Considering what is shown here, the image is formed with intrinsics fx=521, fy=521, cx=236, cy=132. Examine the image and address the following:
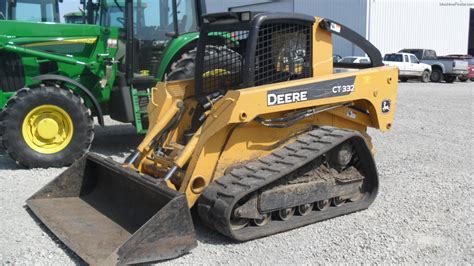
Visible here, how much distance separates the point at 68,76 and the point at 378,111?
429 centimetres

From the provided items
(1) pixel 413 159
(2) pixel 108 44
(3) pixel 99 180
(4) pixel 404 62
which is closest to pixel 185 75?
(2) pixel 108 44

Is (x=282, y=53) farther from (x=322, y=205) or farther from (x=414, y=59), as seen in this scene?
(x=414, y=59)

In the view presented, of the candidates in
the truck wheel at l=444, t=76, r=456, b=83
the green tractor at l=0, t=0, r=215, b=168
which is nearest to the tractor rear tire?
the green tractor at l=0, t=0, r=215, b=168

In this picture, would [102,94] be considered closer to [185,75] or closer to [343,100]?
[185,75]

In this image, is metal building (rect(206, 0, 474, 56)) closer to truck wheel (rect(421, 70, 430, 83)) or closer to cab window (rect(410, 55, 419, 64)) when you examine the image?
cab window (rect(410, 55, 419, 64))

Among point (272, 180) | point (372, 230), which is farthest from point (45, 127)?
point (372, 230)

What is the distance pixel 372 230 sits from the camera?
438 centimetres

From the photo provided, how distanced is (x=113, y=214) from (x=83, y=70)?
338cm

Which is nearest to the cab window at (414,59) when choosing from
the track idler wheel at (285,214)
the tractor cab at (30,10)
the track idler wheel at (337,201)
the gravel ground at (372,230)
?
the gravel ground at (372,230)

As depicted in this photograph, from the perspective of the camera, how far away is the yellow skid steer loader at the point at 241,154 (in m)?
3.98

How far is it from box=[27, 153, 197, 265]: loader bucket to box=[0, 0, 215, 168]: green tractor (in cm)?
172

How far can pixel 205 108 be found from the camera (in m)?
4.79

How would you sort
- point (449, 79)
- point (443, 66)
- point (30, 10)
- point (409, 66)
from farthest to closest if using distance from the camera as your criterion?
point (449, 79) < point (443, 66) < point (409, 66) < point (30, 10)

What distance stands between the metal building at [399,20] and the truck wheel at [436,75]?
3585mm
